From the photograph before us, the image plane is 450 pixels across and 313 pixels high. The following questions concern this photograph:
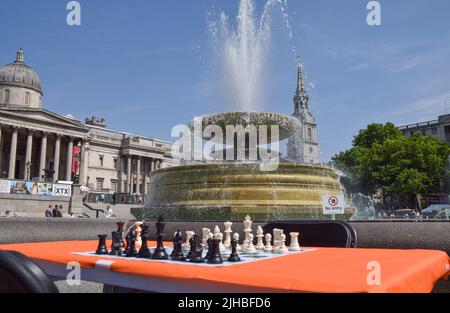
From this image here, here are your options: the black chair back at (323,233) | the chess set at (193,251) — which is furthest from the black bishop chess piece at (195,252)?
the black chair back at (323,233)

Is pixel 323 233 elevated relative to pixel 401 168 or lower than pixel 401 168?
lower

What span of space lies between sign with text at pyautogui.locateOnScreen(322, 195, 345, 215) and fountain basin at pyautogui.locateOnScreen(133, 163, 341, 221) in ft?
0.32

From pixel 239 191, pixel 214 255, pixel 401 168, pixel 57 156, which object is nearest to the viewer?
pixel 214 255

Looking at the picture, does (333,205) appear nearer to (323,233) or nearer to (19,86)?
(323,233)

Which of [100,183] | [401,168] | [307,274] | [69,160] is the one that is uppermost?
[69,160]

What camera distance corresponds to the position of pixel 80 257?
2473mm

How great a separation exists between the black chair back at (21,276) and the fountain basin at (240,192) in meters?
5.06

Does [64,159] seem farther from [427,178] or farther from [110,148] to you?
[427,178]

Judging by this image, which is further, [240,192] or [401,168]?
[401,168]

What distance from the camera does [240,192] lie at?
23.3ft

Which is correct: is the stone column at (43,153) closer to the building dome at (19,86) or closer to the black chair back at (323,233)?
the building dome at (19,86)

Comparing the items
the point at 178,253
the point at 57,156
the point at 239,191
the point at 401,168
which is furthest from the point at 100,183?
the point at 178,253

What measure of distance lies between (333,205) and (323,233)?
3791mm

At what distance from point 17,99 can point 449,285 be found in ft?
237
